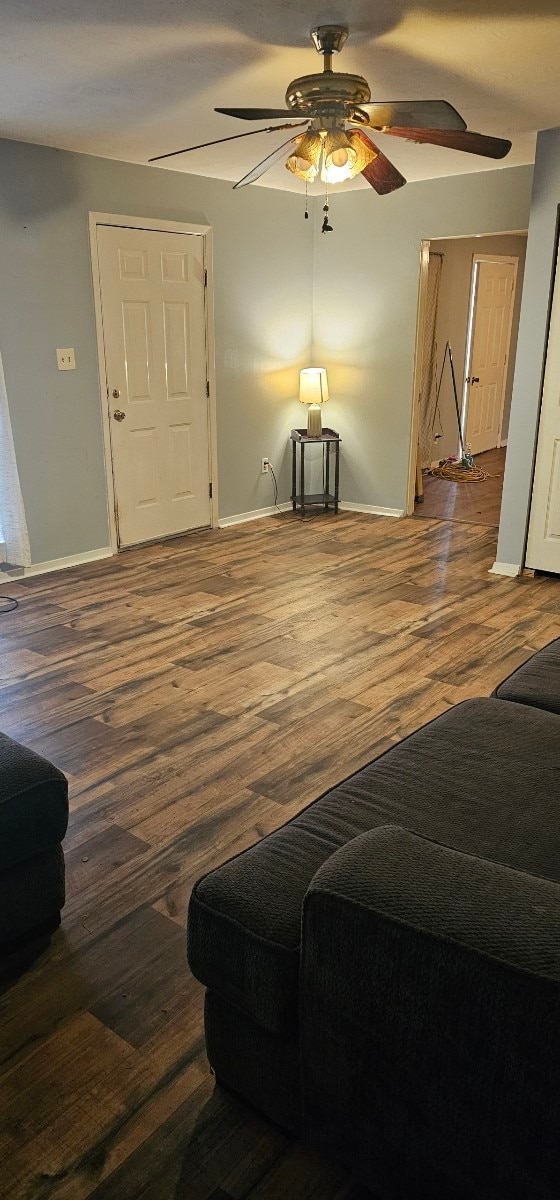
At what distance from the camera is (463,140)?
2.67 m

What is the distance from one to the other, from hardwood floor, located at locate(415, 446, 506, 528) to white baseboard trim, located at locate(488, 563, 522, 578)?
122 cm

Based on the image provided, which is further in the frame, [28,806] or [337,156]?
[337,156]

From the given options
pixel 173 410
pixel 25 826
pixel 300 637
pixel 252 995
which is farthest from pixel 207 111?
pixel 252 995

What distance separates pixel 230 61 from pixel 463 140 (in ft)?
3.22

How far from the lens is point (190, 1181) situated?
1366mm

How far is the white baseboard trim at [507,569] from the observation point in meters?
4.80

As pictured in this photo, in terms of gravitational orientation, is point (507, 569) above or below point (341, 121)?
below

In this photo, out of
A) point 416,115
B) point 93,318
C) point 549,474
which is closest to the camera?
point 416,115

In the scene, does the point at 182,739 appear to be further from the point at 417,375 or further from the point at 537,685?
the point at 417,375

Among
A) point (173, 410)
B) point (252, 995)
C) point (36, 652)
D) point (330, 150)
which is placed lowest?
point (36, 652)

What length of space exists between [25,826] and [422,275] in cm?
522

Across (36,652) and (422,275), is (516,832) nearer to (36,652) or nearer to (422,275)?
(36,652)

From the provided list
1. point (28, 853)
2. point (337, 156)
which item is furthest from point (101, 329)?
point (28, 853)

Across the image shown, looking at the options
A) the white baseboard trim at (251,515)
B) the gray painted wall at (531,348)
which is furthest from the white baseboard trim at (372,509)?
the gray painted wall at (531,348)
